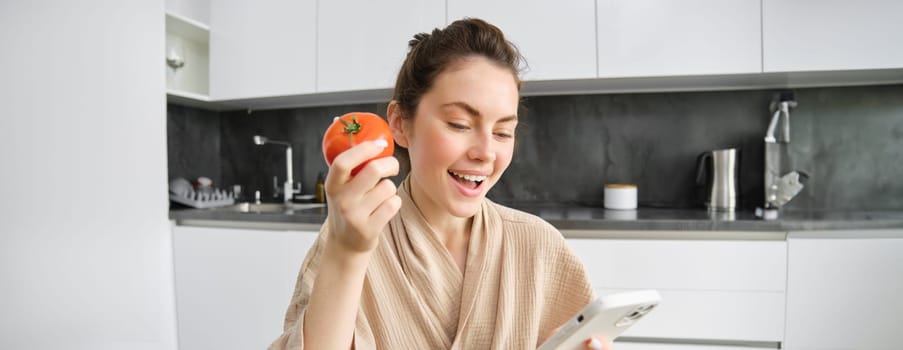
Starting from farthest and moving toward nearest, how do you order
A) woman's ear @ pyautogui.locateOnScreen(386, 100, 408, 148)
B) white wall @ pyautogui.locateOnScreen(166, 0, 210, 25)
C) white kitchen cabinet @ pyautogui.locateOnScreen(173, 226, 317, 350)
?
white wall @ pyautogui.locateOnScreen(166, 0, 210, 25)
white kitchen cabinet @ pyautogui.locateOnScreen(173, 226, 317, 350)
woman's ear @ pyautogui.locateOnScreen(386, 100, 408, 148)

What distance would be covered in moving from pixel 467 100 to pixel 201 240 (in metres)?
1.88

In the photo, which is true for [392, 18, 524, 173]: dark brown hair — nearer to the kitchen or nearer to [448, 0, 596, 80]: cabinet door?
the kitchen

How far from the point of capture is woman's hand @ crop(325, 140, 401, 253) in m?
0.58

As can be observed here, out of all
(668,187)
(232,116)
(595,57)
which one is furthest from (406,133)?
(232,116)

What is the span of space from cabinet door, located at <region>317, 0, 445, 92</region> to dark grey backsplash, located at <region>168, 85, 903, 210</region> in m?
0.22

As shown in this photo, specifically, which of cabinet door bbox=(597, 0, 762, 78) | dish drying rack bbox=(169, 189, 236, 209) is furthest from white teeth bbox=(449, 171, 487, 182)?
dish drying rack bbox=(169, 189, 236, 209)

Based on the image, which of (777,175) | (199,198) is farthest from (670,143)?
(199,198)

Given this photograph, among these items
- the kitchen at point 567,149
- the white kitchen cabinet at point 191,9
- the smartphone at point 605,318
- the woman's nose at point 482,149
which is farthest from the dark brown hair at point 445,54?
the white kitchen cabinet at point 191,9

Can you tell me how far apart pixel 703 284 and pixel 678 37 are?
1.02 meters

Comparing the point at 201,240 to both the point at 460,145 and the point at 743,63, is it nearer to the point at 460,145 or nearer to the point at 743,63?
the point at 460,145

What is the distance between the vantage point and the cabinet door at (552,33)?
212 centimetres

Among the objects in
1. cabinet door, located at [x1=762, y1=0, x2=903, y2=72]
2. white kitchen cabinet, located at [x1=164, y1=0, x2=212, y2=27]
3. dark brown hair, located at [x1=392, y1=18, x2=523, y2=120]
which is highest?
white kitchen cabinet, located at [x1=164, y1=0, x2=212, y2=27]

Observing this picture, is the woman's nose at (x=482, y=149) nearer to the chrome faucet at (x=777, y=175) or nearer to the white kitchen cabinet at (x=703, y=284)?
the white kitchen cabinet at (x=703, y=284)

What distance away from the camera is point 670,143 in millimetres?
2449
